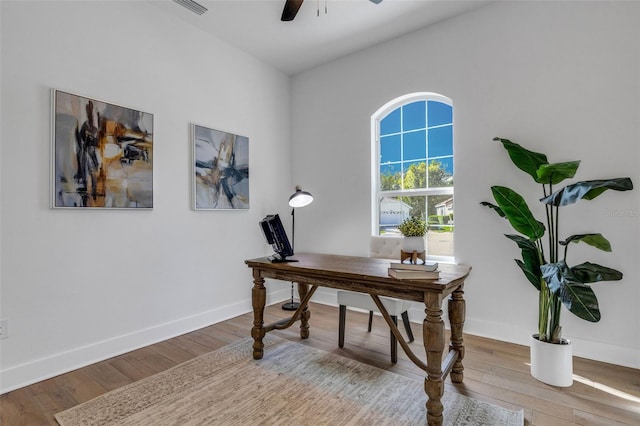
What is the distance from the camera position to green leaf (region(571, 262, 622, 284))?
1.90 meters

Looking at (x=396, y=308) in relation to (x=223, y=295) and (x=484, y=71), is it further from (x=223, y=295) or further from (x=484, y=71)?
(x=484, y=71)

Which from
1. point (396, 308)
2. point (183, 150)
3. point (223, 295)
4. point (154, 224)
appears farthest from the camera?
point (223, 295)

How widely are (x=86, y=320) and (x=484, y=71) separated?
4045mm

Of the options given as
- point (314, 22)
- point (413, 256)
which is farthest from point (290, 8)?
point (413, 256)

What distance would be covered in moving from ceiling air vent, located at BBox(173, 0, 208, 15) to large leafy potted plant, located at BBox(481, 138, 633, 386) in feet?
9.56

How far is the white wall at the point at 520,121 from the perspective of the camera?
2.39 metres

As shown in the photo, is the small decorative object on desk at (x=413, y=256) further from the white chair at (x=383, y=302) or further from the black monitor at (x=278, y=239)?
the black monitor at (x=278, y=239)

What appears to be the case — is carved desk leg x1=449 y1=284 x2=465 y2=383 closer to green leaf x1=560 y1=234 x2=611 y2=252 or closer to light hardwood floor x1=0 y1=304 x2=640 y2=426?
light hardwood floor x1=0 y1=304 x2=640 y2=426

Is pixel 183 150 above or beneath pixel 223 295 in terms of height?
above

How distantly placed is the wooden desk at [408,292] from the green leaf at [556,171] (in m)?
0.81

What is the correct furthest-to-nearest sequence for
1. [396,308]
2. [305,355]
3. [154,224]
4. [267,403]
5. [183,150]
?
[183,150] → [154,224] → [305,355] → [396,308] → [267,403]

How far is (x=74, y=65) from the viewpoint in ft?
Result: 7.93

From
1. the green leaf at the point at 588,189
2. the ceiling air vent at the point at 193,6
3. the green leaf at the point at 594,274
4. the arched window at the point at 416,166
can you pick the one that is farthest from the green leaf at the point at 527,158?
the ceiling air vent at the point at 193,6

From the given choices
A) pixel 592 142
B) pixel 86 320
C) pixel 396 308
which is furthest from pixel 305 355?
pixel 592 142
